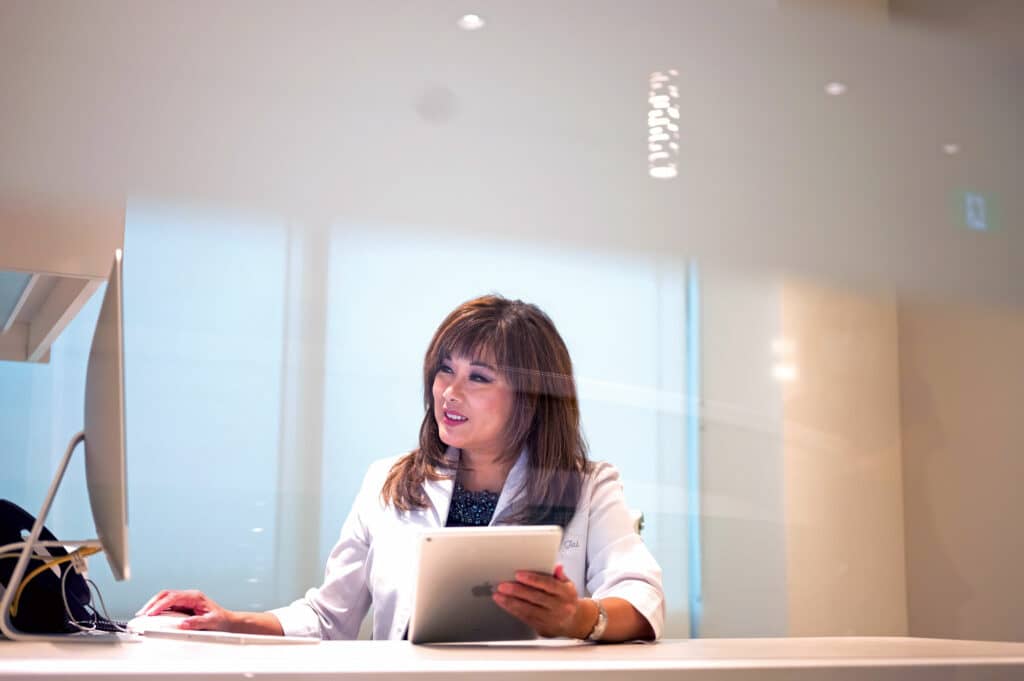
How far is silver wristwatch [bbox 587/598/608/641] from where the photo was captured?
148 cm

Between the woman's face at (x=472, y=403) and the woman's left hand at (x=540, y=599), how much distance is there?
29.3 inches

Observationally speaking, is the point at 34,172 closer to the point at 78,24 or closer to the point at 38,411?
the point at 78,24

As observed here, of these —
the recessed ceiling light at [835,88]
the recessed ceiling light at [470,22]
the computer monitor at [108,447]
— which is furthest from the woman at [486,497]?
the recessed ceiling light at [835,88]

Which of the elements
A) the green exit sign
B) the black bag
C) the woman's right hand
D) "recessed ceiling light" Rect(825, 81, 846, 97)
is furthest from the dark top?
the green exit sign

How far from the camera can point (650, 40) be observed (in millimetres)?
2742

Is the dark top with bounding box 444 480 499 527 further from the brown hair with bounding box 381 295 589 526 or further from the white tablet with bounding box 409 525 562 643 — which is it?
the white tablet with bounding box 409 525 562 643

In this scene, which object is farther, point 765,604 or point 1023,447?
point 765,604

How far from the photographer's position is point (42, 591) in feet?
4.25

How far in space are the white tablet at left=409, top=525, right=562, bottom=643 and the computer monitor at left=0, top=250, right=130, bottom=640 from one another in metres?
0.37

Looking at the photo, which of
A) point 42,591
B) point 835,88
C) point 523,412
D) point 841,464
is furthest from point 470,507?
point 835,88

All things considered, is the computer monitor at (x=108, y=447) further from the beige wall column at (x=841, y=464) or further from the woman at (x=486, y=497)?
the beige wall column at (x=841, y=464)

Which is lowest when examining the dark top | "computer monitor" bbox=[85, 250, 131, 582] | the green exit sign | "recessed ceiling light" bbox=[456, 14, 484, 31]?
the dark top

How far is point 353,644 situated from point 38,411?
4.14 ft

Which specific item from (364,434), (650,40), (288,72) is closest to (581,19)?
(650,40)
